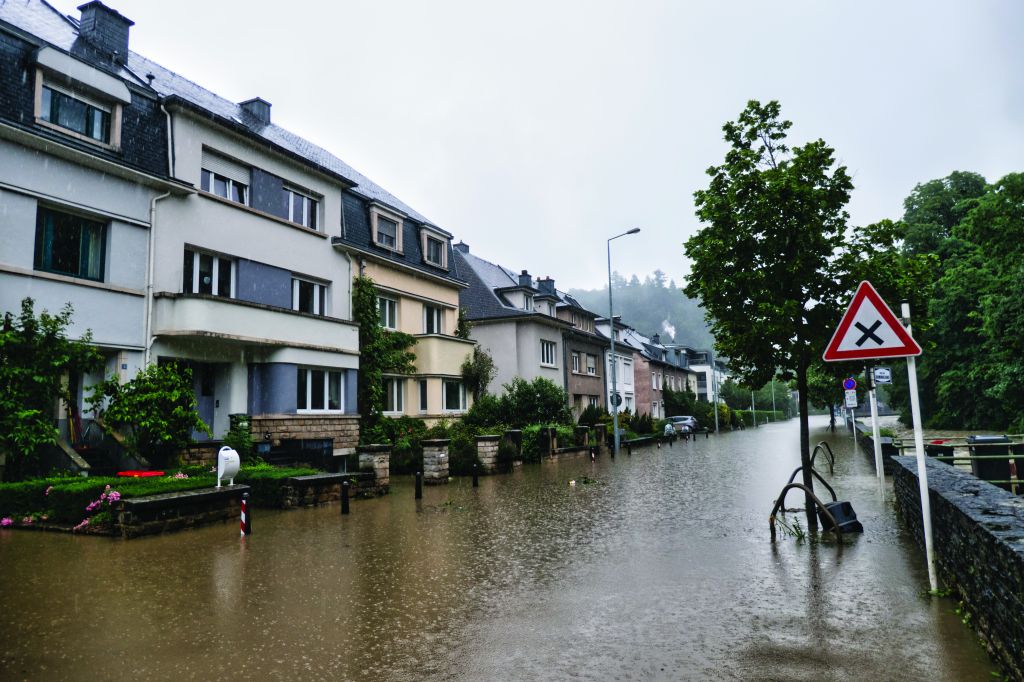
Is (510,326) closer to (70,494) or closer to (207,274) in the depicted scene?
(207,274)

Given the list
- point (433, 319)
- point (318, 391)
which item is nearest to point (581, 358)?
point (433, 319)

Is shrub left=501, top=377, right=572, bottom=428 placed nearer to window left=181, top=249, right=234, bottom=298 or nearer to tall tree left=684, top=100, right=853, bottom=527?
window left=181, top=249, right=234, bottom=298

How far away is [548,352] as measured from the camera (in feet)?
121

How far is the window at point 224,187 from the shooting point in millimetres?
18438

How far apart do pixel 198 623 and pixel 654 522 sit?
743 centimetres

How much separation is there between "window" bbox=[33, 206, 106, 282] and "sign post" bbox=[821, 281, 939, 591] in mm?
15444

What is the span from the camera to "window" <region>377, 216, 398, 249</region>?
25.3 meters

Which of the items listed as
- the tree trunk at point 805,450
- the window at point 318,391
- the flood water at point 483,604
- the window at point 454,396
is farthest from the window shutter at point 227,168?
the tree trunk at point 805,450

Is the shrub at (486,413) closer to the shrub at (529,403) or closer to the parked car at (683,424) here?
the shrub at (529,403)

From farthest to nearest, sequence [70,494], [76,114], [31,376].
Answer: [76,114] < [31,376] < [70,494]

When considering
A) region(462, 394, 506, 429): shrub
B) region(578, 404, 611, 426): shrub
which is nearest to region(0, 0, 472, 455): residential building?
region(462, 394, 506, 429): shrub

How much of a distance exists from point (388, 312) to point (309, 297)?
4.41 m

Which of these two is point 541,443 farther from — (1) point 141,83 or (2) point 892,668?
(2) point 892,668

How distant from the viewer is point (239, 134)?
19.0m
